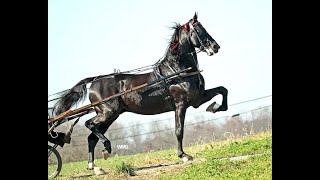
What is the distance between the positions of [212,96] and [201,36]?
1.55ft

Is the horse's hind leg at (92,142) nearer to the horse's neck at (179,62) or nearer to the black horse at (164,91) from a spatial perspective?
the black horse at (164,91)

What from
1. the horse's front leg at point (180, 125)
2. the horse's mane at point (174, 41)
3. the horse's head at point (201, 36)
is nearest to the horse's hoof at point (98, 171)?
the horse's front leg at point (180, 125)

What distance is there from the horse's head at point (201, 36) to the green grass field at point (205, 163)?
725 millimetres

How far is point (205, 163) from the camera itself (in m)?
4.88

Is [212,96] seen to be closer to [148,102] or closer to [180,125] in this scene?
[180,125]

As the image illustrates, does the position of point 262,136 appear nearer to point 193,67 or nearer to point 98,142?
point 193,67

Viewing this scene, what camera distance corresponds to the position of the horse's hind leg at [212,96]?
4867 millimetres

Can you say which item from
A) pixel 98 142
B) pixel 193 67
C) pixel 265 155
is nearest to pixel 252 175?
pixel 265 155

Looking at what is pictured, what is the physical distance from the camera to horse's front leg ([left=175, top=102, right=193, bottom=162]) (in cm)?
488

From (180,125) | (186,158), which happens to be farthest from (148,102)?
(186,158)

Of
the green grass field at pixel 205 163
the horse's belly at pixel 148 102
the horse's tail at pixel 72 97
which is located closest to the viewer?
the green grass field at pixel 205 163
